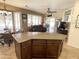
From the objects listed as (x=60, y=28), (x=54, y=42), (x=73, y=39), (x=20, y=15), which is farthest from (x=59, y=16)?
(x=54, y=42)

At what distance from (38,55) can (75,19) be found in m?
2.97

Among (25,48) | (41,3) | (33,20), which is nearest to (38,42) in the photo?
(25,48)

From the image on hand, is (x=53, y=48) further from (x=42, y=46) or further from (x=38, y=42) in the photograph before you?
(x=38, y=42)

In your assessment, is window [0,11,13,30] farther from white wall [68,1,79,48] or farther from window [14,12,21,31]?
white wall [68,1,79,48]

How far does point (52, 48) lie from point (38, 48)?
51cm

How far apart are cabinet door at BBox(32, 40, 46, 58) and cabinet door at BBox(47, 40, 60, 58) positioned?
0.18m

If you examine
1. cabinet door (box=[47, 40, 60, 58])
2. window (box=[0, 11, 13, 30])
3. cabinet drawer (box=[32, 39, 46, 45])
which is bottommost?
cabinet door (box=[47, 40, 60, 58])

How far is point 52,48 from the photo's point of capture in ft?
10.4

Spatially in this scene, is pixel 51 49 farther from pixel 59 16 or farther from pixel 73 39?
pixel 59 16

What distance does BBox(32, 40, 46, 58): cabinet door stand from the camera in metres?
3.08

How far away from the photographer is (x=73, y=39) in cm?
494

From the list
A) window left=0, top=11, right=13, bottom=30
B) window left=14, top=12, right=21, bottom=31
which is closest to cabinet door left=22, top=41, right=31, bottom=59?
window left=0, top=11, right=13, bottom=30

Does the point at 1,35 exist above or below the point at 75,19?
below

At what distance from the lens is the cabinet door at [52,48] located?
10.3 feet
